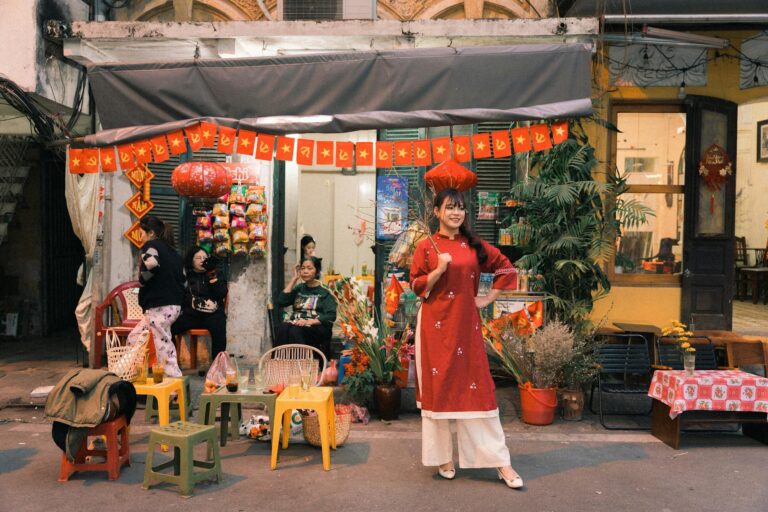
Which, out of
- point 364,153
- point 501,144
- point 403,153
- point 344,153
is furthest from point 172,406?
point 501,144

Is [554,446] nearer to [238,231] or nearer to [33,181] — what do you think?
[238,231]

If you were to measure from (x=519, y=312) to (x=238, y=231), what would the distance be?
152 inches

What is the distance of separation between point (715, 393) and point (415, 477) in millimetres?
2880

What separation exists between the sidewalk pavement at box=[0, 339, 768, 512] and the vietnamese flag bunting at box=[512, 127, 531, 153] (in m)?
2.81

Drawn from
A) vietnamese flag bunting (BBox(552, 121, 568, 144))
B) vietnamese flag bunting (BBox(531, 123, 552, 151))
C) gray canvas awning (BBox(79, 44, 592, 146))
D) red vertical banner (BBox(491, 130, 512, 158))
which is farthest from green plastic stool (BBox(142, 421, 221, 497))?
vietnamese flag bunting (BBox(552, 121, 568, 144))

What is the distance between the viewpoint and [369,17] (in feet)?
33.3

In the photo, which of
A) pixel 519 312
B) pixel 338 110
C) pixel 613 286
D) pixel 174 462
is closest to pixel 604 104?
pixel 613 286

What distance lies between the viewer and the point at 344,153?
7.22 m

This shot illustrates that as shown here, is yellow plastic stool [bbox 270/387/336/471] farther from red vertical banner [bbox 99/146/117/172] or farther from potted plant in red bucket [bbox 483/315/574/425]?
red vertical banner [bbox 99/146/117/172]

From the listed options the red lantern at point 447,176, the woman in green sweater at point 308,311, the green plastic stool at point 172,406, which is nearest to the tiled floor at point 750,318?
the red lantern at point 447,176

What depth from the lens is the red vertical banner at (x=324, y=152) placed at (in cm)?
716

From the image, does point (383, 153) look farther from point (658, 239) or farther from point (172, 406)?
point (658, 239)

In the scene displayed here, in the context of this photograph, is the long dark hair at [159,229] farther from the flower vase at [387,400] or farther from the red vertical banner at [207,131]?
the flower vase at [387,400]

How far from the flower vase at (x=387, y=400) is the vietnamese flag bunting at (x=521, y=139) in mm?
2738
